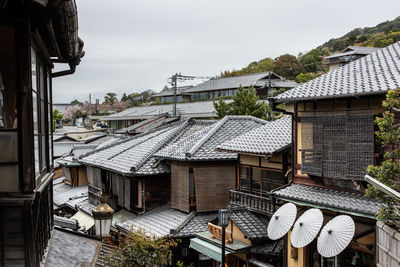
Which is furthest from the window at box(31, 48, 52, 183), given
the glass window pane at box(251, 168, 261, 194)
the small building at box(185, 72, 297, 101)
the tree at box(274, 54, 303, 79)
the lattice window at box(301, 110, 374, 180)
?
the tree at box(274, 54, 303, 79)

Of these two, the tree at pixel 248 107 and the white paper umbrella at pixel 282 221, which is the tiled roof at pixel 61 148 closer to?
the tree at pixel 248 107

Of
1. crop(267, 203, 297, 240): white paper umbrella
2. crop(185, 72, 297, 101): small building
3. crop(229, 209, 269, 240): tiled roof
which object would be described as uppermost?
crop(185, 72, 297, 101): small building

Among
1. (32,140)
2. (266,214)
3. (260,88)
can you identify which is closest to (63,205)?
(266,214)

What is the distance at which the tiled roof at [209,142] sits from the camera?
1969 centimetres

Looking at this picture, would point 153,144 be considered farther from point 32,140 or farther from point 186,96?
point 186,96

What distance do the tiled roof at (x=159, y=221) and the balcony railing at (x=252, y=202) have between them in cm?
279

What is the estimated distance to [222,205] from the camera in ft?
65.8

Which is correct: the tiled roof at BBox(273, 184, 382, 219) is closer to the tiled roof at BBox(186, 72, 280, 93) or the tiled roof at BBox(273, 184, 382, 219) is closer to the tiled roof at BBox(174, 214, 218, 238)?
the tiled roof at BBox(174, 214, 218, 238)

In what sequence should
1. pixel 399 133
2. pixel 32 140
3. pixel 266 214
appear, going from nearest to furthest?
pixel 32 140
pixel 399 133
pixel 266 214

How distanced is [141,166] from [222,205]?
15.9ft

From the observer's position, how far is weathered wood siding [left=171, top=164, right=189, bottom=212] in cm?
1981

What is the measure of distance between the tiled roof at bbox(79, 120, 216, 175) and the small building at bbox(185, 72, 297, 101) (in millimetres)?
33761

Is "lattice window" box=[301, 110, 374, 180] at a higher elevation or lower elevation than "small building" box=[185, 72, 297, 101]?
lower

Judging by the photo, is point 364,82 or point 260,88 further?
point 260,88
